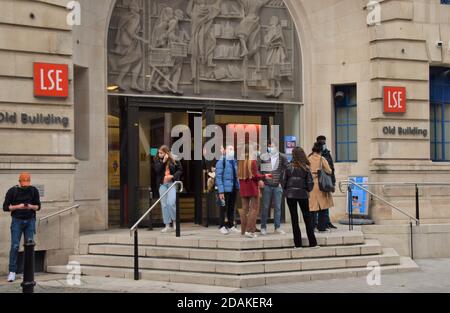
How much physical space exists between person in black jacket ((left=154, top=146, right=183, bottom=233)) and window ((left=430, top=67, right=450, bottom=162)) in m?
7.36

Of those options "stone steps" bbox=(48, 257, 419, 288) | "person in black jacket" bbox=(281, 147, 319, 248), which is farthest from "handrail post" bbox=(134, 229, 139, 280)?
"person in black jacket" bbox=(281, 147, 319, 248)

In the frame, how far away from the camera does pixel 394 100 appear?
16.9 meters

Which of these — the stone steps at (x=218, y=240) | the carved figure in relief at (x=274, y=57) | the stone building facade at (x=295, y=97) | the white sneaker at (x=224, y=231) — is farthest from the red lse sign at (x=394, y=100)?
the white sneaker at (x=224, y=231)

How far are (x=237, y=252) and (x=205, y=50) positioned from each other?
6539 mm

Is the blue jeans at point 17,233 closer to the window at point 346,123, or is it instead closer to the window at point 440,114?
the window at point 346,123

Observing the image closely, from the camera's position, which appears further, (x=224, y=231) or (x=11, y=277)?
(x=224, y=231)

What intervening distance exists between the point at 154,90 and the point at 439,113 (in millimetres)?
7614

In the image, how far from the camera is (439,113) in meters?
18.1

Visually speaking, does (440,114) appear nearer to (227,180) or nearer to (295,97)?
(295,97)

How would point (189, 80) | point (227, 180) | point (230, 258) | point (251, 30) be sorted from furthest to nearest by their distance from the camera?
point (251, 30) → point (189, 80) → point (227, 180) → point (230, 258)

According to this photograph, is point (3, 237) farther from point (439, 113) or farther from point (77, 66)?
point (439, 113)

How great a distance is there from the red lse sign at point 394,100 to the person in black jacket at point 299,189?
189 inches

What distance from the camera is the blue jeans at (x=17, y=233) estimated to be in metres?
12.2

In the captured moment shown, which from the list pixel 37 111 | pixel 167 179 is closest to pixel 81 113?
pixel 37 111
